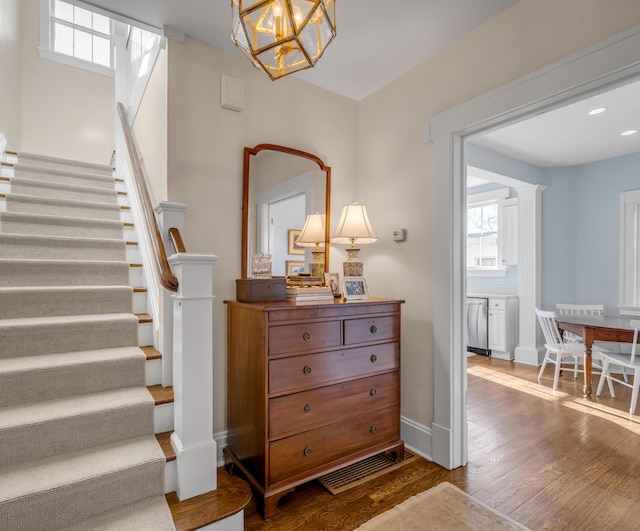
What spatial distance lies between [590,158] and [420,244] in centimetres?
389

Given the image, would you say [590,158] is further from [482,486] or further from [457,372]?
[482,486]

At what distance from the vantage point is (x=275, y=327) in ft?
6.03

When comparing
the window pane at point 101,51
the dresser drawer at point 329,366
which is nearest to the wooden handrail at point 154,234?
the dresser drawer at point 329,366

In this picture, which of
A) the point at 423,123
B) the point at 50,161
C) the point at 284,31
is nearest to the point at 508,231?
the point at 423,123

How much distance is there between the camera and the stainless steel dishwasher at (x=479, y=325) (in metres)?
5.20

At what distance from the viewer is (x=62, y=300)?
7.16ft

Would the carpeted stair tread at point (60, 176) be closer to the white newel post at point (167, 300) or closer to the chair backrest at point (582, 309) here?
the white newel post at point (167, 300)

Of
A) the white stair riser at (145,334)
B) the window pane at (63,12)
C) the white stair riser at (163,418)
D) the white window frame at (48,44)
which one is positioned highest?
the window pane at (63,12)

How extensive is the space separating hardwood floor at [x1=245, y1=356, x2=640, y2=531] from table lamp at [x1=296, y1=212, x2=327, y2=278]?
1383mm

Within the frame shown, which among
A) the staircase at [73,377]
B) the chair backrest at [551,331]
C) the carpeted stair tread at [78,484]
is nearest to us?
the carpeted stair tread at [78,484]

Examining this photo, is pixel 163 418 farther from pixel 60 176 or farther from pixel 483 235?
pixel 483 235

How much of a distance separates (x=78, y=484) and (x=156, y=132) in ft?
6.88

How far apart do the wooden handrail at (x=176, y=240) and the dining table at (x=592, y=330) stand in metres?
3.72

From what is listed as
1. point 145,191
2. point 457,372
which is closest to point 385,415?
point 457,372
